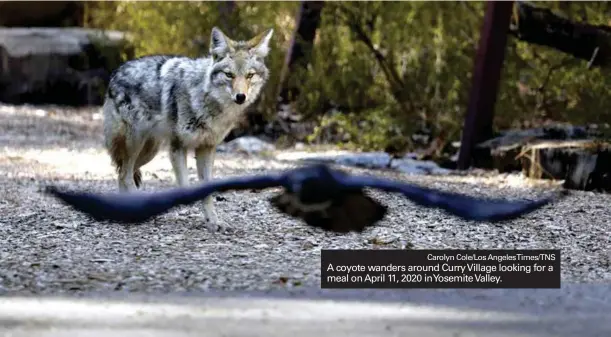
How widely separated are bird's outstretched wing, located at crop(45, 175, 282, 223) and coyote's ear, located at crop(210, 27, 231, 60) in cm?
284

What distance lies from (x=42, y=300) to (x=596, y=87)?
22.3 feet

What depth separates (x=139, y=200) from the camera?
3656 mm

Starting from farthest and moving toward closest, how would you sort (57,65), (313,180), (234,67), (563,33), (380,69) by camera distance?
(57,65), (380,69), (563,33), (234,67), (313,180)

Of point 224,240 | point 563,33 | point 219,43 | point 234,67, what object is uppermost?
point 563,33

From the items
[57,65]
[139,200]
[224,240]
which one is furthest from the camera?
[57,65]

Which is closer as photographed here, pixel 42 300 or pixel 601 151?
pixel 42 300

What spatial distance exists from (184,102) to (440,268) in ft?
7.30

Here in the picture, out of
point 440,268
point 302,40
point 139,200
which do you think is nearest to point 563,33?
point 302,40

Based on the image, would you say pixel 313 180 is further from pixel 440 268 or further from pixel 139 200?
pixel 440 268

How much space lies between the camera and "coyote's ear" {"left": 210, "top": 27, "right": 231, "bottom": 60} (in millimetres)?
6539

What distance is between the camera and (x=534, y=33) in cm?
945

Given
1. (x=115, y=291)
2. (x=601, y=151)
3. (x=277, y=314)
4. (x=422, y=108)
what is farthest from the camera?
(x=422, y=108)

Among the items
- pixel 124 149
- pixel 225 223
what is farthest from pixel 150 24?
pixel 225 223

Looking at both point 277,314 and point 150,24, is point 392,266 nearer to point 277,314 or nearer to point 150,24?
point 277,314
